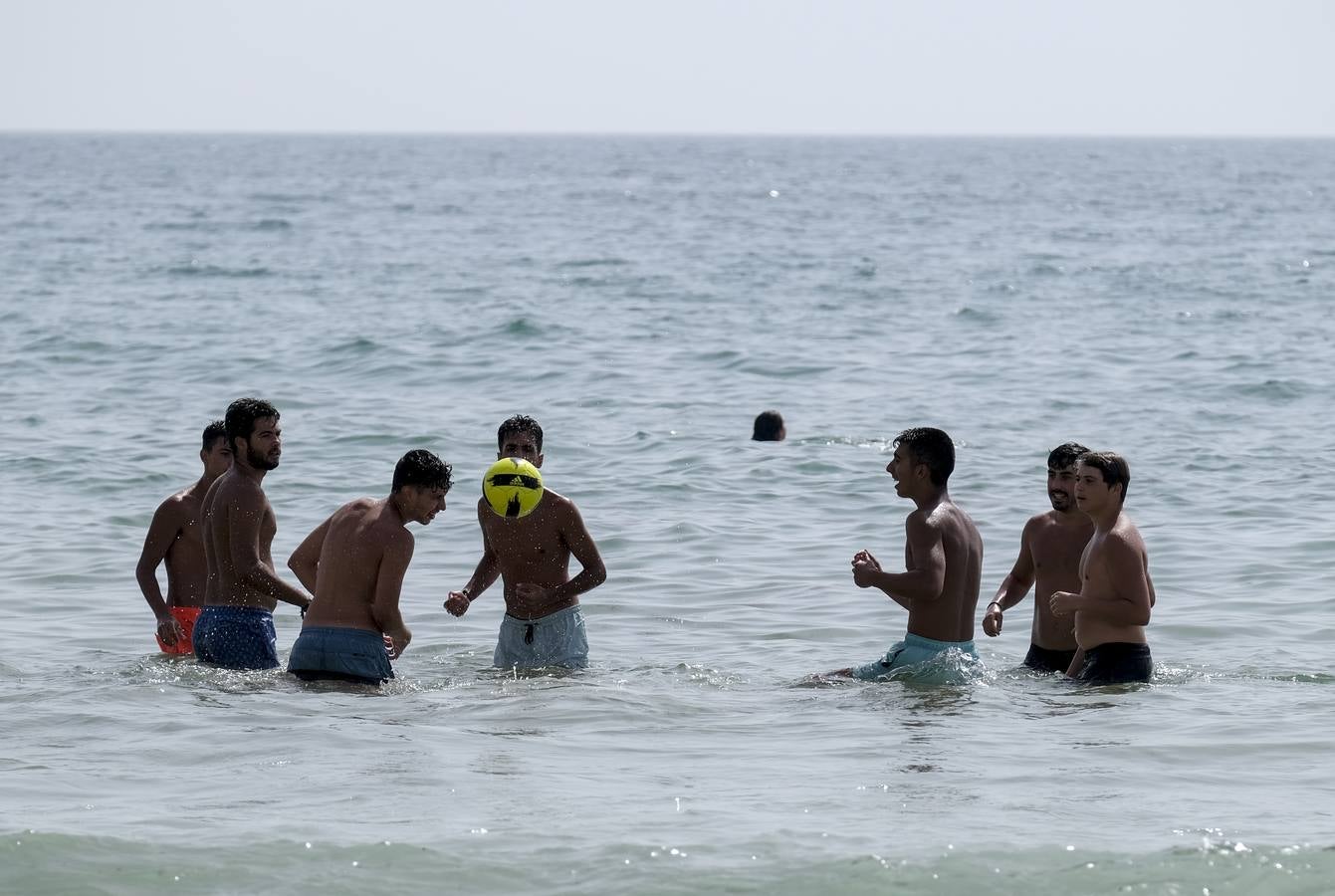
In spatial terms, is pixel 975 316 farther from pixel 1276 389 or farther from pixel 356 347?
pixel 356 347

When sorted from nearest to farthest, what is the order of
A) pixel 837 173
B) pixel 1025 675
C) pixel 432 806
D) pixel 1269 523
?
pixel 432 806, pixel 1025 675, pixel 1269 523, pixel 837 173

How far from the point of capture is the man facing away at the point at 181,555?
923 cm

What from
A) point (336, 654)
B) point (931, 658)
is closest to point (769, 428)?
point (931, 658)

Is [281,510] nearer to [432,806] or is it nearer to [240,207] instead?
[432,806]

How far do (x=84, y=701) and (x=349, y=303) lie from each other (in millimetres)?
22275

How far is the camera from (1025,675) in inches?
363

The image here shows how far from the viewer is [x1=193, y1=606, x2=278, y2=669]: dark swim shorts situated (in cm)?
884

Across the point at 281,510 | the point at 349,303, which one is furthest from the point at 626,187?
the point at 281,510

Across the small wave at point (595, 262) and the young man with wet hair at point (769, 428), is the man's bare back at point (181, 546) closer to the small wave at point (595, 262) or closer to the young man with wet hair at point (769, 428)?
the young man with wet hair at point (769, 428)

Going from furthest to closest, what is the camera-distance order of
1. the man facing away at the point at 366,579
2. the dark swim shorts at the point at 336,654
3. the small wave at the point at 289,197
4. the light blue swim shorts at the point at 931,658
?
the small wave at the point at 289,197 → the light blue swim shorts at the point at 931,658 → the dark swim shorts at the point at 336,654 → the man facing away at the point at 366,579

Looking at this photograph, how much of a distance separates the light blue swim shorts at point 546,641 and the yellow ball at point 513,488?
76 centimetres

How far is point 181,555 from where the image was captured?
31.0 feet

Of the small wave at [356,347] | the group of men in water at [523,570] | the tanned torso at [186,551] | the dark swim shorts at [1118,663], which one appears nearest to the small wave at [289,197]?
the small wave at [356,347]

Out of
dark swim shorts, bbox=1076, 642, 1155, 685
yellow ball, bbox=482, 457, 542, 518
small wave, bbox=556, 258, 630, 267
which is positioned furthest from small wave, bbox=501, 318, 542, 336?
dark swim shorts, bbox=1076, 642, 1155, 685
